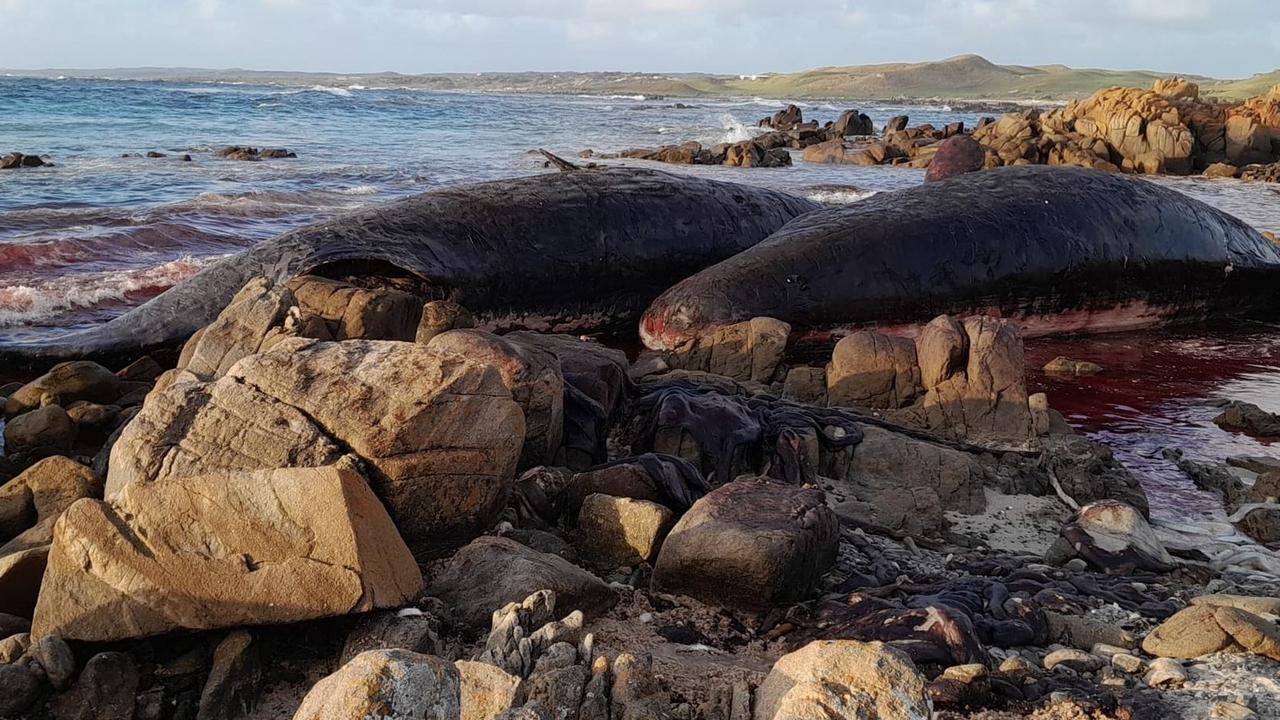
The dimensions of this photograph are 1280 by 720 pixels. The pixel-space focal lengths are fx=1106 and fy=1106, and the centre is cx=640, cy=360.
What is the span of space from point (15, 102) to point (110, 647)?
1644 inches

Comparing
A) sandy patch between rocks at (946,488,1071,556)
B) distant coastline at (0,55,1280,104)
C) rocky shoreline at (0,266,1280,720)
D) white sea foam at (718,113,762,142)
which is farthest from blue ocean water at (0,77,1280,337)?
distant coastline at (0,55,1280,104)

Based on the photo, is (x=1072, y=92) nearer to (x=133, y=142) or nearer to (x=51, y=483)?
(x=133, y=142)

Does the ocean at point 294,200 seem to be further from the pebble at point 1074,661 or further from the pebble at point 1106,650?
the pebble at point 1074,661

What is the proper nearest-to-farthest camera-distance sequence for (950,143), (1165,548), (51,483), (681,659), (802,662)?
1. (802,662)
2. (681,659)
3. (51,483)
4. (1165,548)
5. (950,143)

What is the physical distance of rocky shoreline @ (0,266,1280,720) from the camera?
306 centimetres

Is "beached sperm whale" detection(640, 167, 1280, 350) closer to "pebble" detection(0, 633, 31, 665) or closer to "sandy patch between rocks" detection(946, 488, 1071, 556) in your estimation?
"sandy patch between rocks" detection(946, 488, 1071, 556)

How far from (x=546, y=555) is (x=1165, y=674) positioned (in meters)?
1.97

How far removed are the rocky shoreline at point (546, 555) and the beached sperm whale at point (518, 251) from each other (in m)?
1.35

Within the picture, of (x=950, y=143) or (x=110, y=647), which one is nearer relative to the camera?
(x=110, y=647)

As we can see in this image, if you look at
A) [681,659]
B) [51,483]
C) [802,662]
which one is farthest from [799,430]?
[51,483]

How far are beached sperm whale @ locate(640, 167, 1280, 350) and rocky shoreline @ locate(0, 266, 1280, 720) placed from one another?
2242 mm

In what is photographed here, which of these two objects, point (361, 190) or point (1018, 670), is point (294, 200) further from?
point (1018, 670)

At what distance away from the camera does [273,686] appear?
320cm

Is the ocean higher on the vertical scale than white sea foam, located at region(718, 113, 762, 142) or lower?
higher
